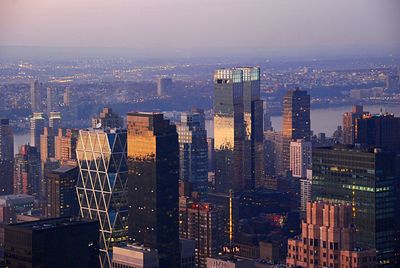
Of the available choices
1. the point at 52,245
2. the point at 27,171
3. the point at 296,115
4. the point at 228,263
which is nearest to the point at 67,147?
the point at 27,171

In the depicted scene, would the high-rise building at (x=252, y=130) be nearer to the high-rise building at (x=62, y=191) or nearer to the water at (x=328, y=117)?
the water at (x=328, y=117)

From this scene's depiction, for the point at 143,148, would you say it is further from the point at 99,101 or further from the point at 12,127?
the point at 12,127

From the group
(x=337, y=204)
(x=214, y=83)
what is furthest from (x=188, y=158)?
(x=337, y=204)

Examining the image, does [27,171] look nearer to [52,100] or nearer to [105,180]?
[52,100]

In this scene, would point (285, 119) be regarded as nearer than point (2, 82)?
No

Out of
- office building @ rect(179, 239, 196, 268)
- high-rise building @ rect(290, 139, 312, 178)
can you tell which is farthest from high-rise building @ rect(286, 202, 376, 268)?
high-rise building @ rect(290, 139, 312, 178)

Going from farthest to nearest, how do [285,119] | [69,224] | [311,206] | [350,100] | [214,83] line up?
[285,119]
[214,83]
[350,100]
[311,206]
[69,224]
